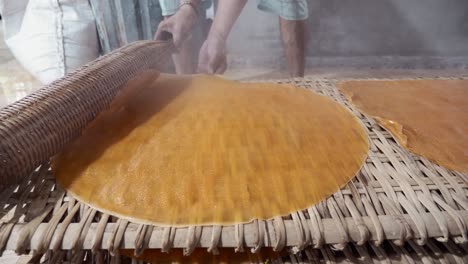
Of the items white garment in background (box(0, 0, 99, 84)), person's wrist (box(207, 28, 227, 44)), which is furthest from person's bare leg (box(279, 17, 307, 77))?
white garment in background (box(0, 0, 99, 84))

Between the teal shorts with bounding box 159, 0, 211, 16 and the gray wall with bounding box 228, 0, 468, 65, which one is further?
the gray wall with bounding box 228, 0, 468, 65

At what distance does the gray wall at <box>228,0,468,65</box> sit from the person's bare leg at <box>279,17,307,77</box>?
11cm

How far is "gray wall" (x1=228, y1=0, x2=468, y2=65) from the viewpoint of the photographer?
2680 millimetres

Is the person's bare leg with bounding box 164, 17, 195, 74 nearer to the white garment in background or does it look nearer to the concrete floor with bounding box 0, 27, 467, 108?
the concrete floor with bounding box 0, 27, 467, 108

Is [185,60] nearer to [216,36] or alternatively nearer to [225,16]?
[216,36]

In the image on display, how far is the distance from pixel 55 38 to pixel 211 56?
1.04 m

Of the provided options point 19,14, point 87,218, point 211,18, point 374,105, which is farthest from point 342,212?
point 19,14

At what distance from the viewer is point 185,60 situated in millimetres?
2283

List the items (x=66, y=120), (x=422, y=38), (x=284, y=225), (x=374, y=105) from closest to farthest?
1. (x=284, y=225)
2. (x=66, y=120)
3. (x=374, y=105)
4. (x=422, y=38)

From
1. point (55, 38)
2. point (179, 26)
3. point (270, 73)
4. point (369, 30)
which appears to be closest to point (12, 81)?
point (55, 38)

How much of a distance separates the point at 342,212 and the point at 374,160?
261 millimetres

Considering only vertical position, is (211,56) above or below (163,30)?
below

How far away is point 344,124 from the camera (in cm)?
105

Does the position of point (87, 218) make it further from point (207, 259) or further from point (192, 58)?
point (192, 58)
